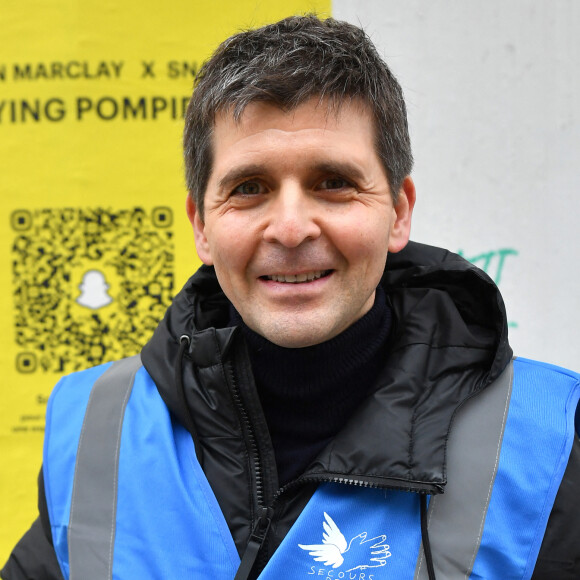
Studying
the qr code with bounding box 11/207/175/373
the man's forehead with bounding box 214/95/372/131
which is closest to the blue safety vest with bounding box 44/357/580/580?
the man's forehead with bounding box 214/95/372/131

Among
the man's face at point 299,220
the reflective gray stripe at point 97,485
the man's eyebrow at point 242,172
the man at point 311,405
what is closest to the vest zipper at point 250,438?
the man at point 311,405

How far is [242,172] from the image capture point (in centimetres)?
133

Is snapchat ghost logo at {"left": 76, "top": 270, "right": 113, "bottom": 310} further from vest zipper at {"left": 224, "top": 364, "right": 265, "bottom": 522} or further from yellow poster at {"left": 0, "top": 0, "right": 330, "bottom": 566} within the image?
vest zipper at {"left": 224, "top": 364, "right": 265, "bottom": 522}

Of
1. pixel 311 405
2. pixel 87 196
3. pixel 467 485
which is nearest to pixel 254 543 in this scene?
pixel 311 405

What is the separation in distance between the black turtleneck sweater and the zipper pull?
0.11m

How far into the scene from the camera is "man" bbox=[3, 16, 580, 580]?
4.12ft

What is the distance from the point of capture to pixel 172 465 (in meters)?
1.38

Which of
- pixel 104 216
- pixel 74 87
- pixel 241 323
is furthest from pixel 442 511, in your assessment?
pixel 74 87

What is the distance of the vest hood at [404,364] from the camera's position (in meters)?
1.27

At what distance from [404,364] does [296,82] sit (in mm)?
570

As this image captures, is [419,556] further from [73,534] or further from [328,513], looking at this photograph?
[73,534]

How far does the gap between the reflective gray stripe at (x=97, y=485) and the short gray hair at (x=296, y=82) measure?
1.46 ft

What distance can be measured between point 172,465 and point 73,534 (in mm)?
223

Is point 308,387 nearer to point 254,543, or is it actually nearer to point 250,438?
point 250,438
